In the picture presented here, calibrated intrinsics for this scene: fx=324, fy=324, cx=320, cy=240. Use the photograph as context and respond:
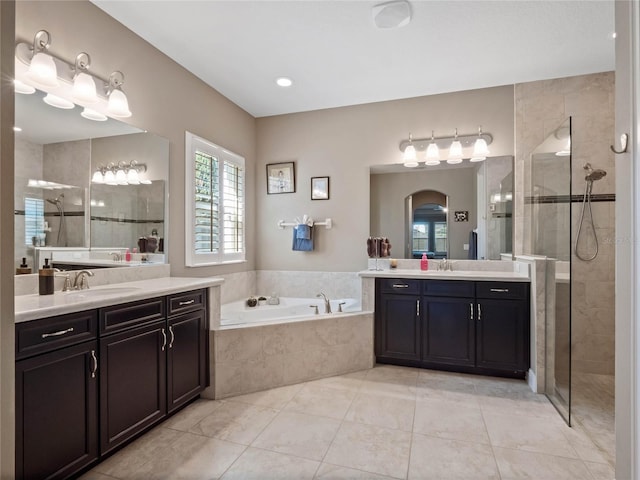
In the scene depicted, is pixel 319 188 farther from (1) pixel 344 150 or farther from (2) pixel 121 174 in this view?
(2) pixel 121 174

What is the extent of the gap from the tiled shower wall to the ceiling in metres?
0.17

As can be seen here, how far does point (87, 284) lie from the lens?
2062 millimetres

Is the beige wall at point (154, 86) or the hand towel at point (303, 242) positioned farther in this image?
the hand towel at point (303, 242)

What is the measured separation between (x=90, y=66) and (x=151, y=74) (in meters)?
0.52

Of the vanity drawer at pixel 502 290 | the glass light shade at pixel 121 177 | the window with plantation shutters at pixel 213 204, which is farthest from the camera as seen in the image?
the window with plantation shutters at pixel 213 204

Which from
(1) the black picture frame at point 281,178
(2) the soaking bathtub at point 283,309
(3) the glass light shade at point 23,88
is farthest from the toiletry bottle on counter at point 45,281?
(1) the black picture frame at point 281,178

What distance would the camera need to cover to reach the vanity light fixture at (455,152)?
3.34 m

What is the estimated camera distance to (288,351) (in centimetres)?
279

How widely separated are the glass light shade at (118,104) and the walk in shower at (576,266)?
2985 mm

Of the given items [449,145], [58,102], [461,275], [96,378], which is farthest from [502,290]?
[58,102]

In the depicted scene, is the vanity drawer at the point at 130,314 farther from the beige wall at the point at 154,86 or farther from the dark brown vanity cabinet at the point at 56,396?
the beige wall at the point at 154,86

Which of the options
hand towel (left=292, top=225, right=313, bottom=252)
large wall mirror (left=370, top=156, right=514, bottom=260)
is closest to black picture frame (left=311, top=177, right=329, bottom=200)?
hand towel (left=292, top=225, right=313, bottom=252)

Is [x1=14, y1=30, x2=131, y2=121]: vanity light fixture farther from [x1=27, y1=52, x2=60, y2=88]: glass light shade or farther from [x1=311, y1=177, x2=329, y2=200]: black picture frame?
[x1=311, y1=177, x2=329, y2=200]: black picture frame

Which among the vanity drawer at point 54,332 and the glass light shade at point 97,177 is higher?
the glass light shade at point 97,177
